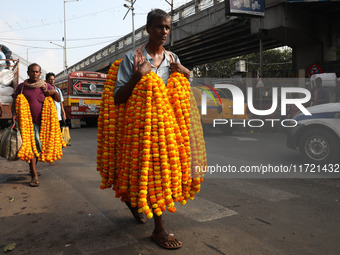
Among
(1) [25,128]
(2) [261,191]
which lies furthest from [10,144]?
(2) [261,191]

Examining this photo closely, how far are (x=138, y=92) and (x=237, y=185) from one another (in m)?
2.73

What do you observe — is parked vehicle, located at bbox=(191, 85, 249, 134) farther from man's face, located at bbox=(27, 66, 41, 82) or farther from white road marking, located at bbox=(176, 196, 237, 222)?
white road marking, located at bbox=(176, 196, 237, 222)

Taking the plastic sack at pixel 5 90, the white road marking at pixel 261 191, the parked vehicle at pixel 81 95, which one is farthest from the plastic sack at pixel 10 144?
the parked vehicle at pixel 81 95

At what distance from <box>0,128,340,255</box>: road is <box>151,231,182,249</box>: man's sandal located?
0.14 ft

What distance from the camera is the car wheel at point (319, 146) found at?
5527 millimetres

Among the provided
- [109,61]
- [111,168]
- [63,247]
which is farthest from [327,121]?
[109,61]

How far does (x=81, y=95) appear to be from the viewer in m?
16.6

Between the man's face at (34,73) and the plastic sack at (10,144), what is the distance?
900mm

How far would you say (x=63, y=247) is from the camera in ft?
8.39

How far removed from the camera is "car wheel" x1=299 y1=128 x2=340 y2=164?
553 centimetres

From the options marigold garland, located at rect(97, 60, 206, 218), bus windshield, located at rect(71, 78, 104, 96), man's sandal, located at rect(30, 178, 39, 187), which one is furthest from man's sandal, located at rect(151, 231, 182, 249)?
bus windshield, located at rect(71, 78, 104, 96)

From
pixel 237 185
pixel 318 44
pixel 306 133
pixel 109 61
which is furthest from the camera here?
pixel 109 61

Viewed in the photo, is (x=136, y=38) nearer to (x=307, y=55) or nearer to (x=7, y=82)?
(x=307, y=55)

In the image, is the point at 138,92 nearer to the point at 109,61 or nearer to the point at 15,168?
the point at 15,168
